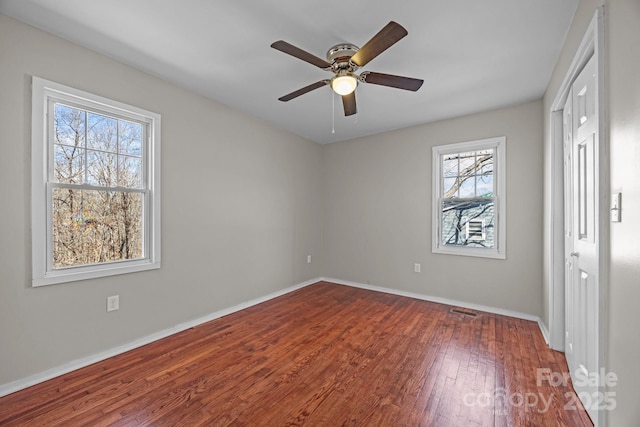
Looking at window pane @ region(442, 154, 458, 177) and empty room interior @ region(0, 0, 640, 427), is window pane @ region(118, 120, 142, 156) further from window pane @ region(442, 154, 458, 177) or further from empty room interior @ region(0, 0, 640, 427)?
window pane @ region(442, 154, 458, 177)

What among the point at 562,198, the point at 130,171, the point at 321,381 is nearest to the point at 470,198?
the point at 562,198

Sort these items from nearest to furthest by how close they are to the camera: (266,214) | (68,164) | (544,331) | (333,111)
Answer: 1. (68,164)
2. (544,331)
3. (333,111)
4. (266,214)

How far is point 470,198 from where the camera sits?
3744mm

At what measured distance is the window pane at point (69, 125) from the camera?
7.23 ft

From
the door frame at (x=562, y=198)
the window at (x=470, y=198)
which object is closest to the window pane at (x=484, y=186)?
the window at (x=470, y=198)

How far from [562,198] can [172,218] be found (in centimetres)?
385

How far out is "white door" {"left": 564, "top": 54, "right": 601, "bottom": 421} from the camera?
5.29 feet

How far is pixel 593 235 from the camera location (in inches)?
64.4

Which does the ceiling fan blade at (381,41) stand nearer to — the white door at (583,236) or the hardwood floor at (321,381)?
the white door at (583,236)

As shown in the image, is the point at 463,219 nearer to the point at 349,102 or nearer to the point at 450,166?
the point at 450,166

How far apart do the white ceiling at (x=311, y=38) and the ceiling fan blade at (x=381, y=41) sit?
0.83 feet

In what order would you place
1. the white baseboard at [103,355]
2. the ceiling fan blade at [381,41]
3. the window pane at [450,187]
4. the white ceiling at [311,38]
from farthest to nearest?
the window pane at [450,187], the white baseboard at [103,355], the white ceiling at [311,38], the ceiling fan blade at [381,41]

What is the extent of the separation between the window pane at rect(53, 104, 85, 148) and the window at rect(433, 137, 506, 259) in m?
4.07

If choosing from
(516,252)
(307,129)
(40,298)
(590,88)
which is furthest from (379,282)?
(40,298)
